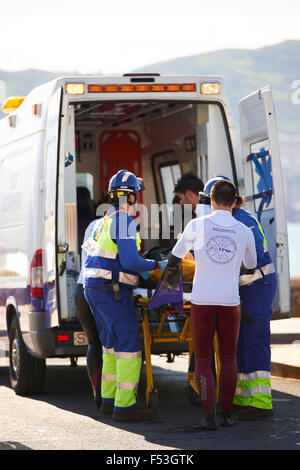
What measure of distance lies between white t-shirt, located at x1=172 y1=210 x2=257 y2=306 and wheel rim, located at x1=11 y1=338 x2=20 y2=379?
292cm

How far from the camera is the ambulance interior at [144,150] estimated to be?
1202 cm

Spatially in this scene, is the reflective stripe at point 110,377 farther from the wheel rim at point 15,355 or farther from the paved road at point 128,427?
the wheel rim at point 15,355

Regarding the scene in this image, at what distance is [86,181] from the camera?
14.1 metres

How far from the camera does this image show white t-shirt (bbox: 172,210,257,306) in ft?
26.9

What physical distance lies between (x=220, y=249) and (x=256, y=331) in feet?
3.28

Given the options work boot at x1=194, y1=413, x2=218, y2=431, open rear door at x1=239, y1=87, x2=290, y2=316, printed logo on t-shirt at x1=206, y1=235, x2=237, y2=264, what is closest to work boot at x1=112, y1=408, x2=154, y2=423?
work boot at x1=194, y1=413, x2=218, y2=431

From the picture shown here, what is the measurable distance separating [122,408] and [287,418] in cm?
125

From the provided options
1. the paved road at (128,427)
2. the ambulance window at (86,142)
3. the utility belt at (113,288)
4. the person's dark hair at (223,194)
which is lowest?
the paved road at (128,427)

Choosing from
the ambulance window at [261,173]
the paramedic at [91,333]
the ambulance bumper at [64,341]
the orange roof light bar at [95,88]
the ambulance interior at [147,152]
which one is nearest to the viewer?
the paramedic at [91,333]

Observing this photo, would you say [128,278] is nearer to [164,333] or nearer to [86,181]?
[164,333]

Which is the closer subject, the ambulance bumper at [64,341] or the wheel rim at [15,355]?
the ambulance bumper at [64,341]

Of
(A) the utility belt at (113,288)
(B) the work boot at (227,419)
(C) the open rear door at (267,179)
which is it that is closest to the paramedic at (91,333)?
(A) the utility belt at (113,288)
